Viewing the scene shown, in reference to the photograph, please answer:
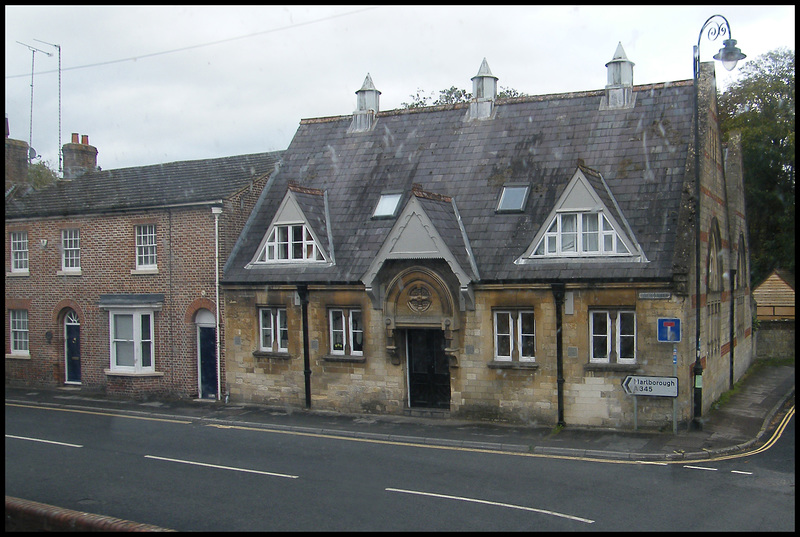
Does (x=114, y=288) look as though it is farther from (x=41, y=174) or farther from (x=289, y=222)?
(x=41, y=174)

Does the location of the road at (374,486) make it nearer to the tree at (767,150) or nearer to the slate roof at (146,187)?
the slate roof at (146,187)

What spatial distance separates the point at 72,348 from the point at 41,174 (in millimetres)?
41102

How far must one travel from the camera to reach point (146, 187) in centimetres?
2639

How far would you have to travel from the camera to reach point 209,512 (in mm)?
11570

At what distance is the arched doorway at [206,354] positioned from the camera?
2394cm

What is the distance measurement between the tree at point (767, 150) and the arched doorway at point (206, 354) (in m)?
30.8

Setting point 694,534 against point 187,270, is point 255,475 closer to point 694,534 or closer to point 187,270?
point 694,534

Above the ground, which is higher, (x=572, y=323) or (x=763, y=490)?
(x=572, y=323)

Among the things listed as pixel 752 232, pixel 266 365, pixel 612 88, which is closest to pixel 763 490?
pixel 612 88

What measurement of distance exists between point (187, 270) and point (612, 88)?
14.3m

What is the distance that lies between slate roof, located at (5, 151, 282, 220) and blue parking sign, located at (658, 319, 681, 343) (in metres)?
13.9

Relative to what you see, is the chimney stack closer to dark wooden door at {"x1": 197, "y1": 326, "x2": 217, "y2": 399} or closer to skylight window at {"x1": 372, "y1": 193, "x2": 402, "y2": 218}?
dark wooden door at {"x1": 197, "y1": 326, "x2": 217, "y2": 399}

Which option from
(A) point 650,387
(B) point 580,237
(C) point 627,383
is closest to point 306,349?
(B) point 580,237

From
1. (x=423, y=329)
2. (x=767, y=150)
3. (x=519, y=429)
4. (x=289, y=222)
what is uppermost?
(x=767, y=150)
